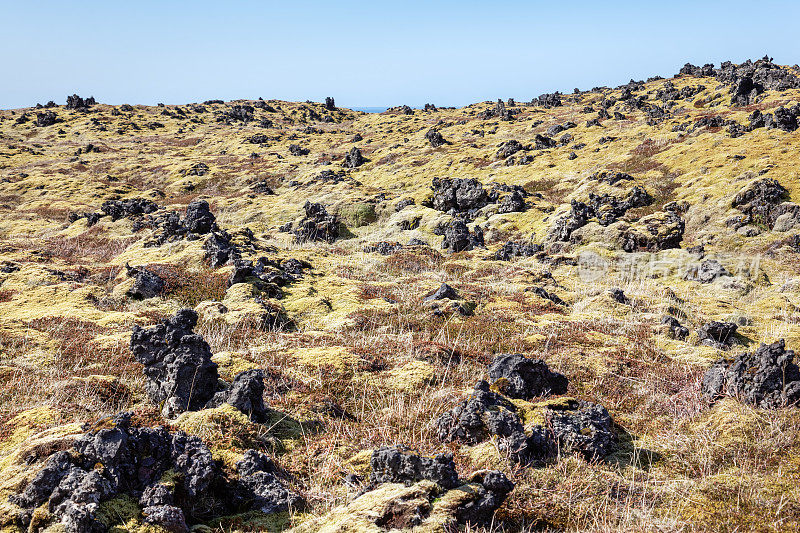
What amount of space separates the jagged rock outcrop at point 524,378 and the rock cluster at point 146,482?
5.40 metres

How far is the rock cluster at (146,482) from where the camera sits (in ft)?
17.1

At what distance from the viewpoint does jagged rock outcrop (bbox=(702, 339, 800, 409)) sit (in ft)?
29.2

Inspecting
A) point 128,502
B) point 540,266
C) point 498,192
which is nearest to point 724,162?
point 498,192

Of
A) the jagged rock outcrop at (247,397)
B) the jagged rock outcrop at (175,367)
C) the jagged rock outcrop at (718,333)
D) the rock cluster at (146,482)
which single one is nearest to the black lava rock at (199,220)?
the jagged rock outcrop at (175,367)

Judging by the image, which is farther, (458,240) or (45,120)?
(45,120)

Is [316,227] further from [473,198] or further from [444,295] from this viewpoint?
[444,295]

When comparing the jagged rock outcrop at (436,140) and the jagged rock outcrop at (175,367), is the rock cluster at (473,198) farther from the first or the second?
the jagged rock outcrop at (175,367)

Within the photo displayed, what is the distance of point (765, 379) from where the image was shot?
361 inches

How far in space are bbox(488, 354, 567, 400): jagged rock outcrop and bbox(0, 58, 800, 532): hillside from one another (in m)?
0.07

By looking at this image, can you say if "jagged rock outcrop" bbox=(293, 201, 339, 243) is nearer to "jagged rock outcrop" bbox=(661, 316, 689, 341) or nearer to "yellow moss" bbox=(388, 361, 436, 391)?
"yellow moss" bbox=(388, 361, 436, 391)

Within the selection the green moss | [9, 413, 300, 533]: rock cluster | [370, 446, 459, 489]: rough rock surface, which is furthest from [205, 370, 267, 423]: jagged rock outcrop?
[370, 446, 459, 489]: rough rock surface

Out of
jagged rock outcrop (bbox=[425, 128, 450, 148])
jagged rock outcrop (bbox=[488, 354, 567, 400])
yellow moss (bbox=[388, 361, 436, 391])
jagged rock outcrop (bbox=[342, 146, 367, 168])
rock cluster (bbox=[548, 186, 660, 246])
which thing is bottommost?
yellow moss (bbox=[388, 361, 436, 391])

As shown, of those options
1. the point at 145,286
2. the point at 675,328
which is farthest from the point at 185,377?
the point at 675,328

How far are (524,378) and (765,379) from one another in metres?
4.82
